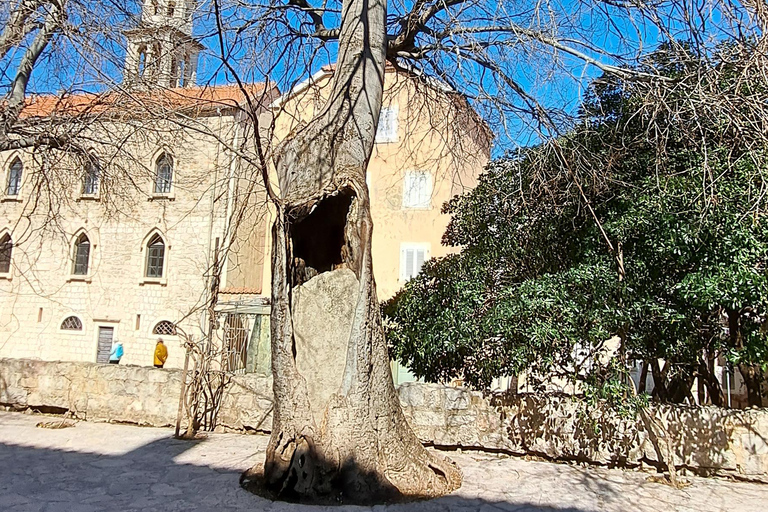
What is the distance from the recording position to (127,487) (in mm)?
5809

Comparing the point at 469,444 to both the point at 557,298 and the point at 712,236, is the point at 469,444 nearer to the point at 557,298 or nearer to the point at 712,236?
the point at 557,298

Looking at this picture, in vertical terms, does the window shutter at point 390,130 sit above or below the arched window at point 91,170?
above

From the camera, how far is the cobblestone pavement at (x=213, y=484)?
5.32 metres

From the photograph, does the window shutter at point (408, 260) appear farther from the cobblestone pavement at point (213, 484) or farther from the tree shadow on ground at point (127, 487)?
the tree shadow on ground at point (127, 487)

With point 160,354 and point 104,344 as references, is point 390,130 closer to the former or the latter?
point 160,354

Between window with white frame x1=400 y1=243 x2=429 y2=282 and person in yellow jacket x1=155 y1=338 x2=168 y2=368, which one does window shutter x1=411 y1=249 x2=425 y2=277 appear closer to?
window with white frame x1=400 y1=243 x2=429 y2=282

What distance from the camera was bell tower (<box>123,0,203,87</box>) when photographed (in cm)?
739

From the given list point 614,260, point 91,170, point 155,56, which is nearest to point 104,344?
point 91,170

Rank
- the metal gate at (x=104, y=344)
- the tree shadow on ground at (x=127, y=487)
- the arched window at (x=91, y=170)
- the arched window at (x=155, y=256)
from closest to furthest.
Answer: the tree shadow on ground at (x=127, y=487) → the arched window at (x=91, y=170) → the metal gate at (x=104, y=344) → the arched window at (x=155, y=256)

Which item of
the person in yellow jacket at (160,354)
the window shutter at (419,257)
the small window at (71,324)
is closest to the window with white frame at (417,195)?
the window shutter at (419,257)

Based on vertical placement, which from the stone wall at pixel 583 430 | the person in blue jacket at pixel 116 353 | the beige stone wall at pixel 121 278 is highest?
the beige stone wall at pixel 121 278

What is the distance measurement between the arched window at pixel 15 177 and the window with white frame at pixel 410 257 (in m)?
13.9

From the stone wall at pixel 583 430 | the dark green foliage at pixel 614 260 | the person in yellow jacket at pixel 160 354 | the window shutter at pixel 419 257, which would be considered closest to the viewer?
the dark green foliage at pixel 614 260

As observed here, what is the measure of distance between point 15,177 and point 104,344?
7.17 meters
